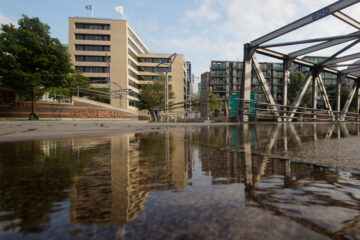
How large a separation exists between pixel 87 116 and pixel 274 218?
2937 cm

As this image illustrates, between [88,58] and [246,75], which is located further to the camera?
[88,58]

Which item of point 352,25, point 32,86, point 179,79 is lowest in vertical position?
point 32,86

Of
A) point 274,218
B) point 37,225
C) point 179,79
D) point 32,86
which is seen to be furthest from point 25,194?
point 179,79

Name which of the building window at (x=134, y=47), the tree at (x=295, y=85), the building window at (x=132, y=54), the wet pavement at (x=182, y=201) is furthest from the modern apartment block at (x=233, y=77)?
the wet pavement at (x=182, y=201)

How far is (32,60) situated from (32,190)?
22.7 meters

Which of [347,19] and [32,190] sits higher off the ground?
[347,19]

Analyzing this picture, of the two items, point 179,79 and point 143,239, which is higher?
point 179,79

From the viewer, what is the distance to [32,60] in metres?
18.4

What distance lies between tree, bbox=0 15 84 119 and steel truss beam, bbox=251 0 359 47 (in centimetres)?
1904

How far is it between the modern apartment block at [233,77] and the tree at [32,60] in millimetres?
50353

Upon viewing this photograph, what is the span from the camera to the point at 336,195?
106 cm

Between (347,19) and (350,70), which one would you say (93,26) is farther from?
(347,19)

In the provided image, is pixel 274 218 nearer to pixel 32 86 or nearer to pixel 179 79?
pixel 32 86

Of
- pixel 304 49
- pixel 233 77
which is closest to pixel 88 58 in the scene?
pixel 233 77
